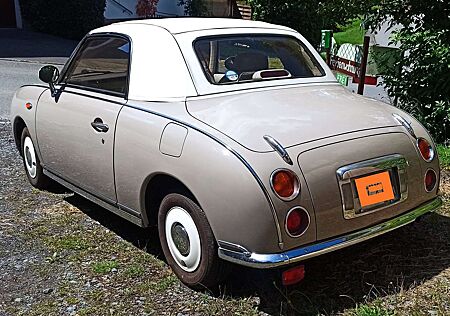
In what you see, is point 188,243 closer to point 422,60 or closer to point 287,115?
point 287,115

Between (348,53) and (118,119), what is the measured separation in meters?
5.03

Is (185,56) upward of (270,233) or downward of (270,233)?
upward

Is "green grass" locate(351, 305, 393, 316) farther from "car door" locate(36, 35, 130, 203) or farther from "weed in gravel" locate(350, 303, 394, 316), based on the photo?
"car door" locate(36, 35, 130, 203)

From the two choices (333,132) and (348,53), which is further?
(348,53)

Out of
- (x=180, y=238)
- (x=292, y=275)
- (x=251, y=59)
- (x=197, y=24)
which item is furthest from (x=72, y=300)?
(x=197, y=24)

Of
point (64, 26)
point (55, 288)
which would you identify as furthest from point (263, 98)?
point (64, 26)

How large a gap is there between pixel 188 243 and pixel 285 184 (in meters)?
0.76

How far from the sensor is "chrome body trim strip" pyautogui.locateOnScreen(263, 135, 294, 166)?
294 centimetres

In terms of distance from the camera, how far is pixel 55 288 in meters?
3.46

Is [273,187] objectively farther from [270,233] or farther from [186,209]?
[186,209]

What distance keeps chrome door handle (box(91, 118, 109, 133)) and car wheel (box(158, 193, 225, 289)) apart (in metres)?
0.74

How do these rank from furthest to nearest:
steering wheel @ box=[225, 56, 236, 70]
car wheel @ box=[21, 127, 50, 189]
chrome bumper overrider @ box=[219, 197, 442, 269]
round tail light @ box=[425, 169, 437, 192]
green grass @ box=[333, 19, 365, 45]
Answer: green grass @ box=[333, 19, 365, 45]
car wheel @ box=[21, 127, 50, 189]
steering wheel @ box=[225, 56, 236, 70]
round tail light @ box=[425, 169, 437, 192]
chrome bumper overrider @ box=[219, 197, 442, 269]

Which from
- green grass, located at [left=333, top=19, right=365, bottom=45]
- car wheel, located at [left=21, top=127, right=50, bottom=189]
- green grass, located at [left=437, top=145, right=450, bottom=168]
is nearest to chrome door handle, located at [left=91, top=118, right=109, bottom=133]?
car wheel, located at [left=21, top=127, right=50, bottom=189]

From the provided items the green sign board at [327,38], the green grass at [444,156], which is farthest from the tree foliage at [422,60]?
the green sign board at [327,38]
